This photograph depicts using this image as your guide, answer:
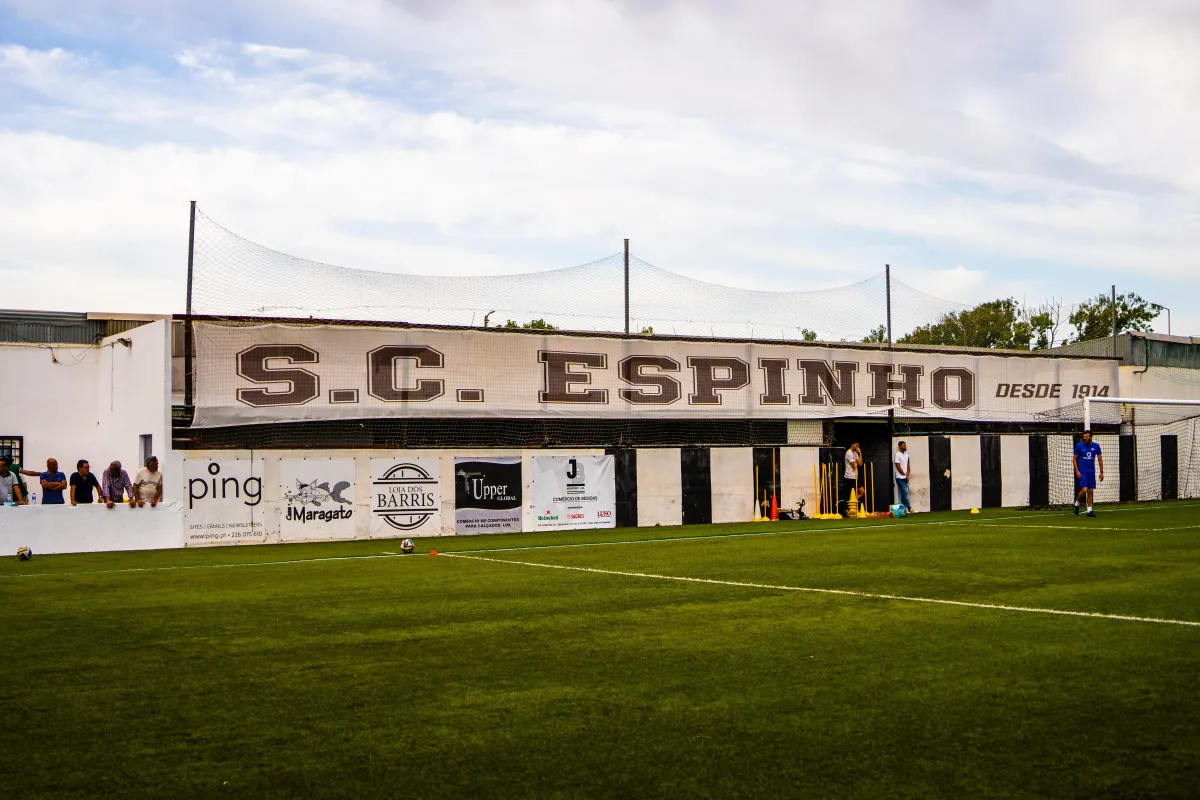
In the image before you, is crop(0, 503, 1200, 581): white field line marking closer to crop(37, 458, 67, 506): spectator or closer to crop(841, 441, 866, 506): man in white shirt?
crop(841, 441, 866, 506): man in white shirt

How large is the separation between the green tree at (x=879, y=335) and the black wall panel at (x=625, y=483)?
31.1ft

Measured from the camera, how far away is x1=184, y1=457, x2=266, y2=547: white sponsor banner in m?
22.8

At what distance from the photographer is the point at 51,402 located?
2856cm

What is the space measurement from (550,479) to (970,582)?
14725 millimetres

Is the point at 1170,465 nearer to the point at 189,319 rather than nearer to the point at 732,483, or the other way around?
the point at 732,483

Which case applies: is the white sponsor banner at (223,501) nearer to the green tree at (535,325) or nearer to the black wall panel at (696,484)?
the green tree at (535,325)

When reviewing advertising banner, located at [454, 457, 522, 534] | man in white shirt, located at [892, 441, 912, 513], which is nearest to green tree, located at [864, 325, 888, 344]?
man in white shirt, located at [892, 441, 912, 513]

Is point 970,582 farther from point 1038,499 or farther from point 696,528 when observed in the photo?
point 1038,499

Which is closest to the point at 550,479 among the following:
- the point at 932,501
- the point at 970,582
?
the point at 932,501

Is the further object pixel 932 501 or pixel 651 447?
pixel 932 501

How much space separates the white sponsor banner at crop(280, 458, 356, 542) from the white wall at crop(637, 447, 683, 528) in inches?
267

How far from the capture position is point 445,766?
200 inches

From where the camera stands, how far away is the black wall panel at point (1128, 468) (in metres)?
33.4

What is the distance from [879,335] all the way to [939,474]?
16.3 ft
